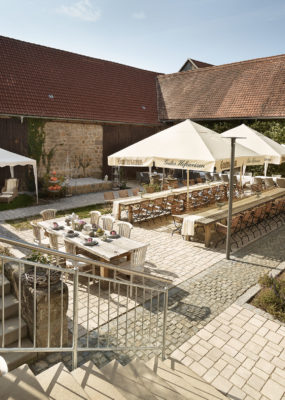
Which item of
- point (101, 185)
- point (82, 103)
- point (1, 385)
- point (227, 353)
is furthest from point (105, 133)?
point (1, 385)

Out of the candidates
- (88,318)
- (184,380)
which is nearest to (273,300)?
(184,380)

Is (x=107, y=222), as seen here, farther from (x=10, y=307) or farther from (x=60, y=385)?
(x=60, y=385)

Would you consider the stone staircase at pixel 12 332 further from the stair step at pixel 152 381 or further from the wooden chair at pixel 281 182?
the wooden chair at pixel 281 182

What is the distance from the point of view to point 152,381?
368cm

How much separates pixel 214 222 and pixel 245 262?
148 centimetres

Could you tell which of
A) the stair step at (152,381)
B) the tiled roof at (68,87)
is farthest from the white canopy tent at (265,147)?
the tiled roof at (68,87)

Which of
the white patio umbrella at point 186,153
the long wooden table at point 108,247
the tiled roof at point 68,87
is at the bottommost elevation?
the long wooden table at point 108,247

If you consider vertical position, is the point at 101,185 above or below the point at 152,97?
below

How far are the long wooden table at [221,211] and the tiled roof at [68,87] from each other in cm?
1025

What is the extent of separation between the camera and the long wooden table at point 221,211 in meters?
9.20

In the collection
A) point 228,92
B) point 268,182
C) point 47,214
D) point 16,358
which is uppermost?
point 228,92

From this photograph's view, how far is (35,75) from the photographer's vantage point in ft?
58.7

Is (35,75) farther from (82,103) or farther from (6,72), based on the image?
(82,103)

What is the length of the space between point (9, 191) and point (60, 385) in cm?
1241
